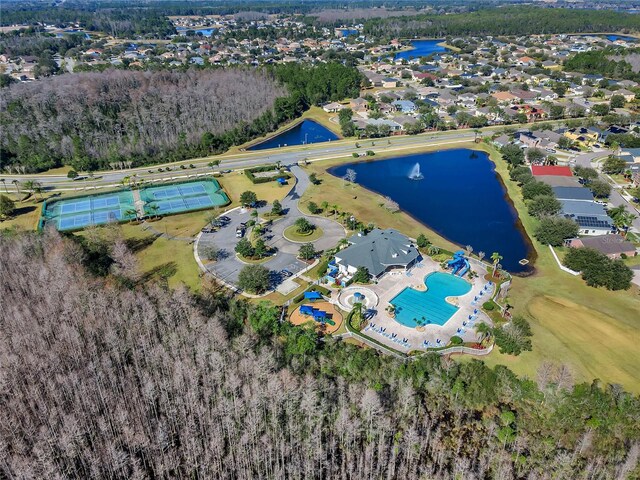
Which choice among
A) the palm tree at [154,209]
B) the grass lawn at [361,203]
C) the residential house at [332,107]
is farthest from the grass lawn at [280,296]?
the residential house at [332,107]

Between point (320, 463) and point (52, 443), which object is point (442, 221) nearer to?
point (320, 463)

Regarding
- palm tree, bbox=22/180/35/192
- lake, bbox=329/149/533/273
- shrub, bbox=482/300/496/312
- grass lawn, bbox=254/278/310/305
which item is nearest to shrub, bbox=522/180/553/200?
lake, bbox=329/149/533/273

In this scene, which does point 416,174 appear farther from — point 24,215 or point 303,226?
point 24,215

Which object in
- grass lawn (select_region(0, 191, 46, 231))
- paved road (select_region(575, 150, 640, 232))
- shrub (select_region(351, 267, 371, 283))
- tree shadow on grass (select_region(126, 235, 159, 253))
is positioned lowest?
paved road (select_region(575, 150, 640, 232))

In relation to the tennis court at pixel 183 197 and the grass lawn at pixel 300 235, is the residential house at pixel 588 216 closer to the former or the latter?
the grass lawn at pixel 300 235

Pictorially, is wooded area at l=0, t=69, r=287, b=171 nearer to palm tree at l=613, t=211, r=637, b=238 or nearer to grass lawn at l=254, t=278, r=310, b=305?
grass lawn at l=254, t=278, r=310, b=305

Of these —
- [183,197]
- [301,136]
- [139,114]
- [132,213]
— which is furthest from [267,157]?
[139,114]

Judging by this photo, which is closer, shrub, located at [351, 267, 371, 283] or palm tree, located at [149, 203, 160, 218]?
shrub, located at [351, 267, 371, 283]
